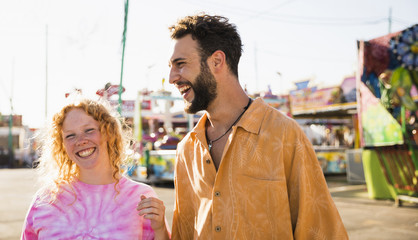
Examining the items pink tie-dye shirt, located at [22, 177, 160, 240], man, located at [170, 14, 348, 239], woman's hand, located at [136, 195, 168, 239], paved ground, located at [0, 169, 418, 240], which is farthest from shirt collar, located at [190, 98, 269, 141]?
paved ground, located at [0, 169, 418, 240]

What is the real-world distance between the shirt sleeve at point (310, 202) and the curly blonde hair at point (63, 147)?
108 centimetres

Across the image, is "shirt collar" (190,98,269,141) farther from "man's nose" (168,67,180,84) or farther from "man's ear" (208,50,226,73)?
"man's nose" (168,67,180,84)

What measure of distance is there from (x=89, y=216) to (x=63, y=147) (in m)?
0.55

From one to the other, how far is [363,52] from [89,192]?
304 inches

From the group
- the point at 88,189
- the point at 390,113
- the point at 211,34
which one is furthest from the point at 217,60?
the point at 390,113

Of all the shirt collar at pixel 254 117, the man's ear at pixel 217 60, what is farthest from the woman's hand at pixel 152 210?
the man's ear at pixel 217 60

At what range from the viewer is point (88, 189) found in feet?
6.99

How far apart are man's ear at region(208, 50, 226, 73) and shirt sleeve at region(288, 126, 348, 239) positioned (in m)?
0.54

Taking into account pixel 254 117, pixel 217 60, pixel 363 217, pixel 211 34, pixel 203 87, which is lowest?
pixel 363 217

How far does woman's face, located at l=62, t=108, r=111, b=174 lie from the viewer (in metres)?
2.11

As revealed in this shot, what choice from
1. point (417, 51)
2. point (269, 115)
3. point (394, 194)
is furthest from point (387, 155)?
point (269, 115)

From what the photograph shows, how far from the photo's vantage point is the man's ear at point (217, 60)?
1861 millimetres

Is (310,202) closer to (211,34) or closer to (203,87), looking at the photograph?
(203,87)

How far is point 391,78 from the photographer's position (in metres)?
7.48
